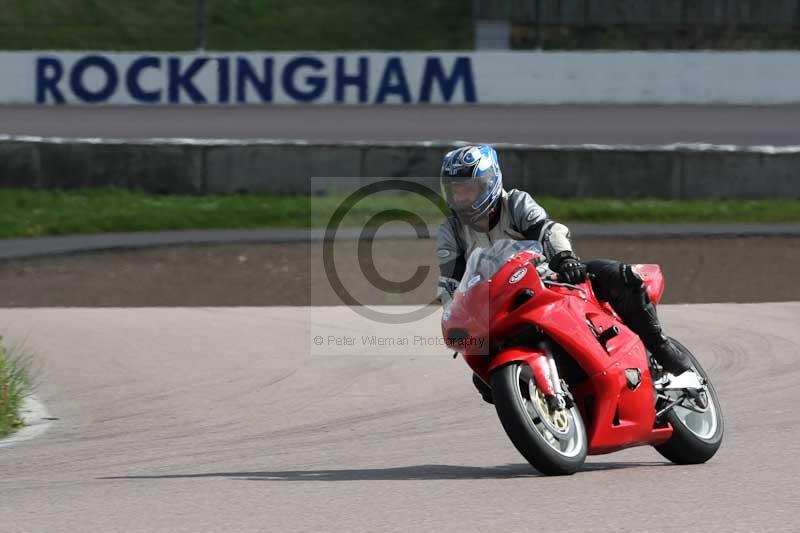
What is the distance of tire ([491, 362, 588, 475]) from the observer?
595cm

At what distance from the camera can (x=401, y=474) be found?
259 inches

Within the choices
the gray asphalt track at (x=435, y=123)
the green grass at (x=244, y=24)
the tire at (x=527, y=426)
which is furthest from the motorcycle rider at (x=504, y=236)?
the green grass at (x=244, y=24)

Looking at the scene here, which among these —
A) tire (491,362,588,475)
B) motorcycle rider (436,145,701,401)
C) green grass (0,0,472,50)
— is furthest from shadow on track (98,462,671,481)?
green grass (0,0,472,50)

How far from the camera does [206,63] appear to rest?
88.7 ft

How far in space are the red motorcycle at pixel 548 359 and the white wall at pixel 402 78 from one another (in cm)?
2133

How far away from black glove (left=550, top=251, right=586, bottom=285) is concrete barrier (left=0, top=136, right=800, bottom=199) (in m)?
13.8

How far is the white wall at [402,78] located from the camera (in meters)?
26.9

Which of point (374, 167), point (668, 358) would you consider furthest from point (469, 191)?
point (374, 167)

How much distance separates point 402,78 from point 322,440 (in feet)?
67.0

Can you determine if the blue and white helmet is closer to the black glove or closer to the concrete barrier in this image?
the black glove

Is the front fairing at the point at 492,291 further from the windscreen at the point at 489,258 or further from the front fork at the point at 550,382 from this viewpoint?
the front fork at the point at 550,382

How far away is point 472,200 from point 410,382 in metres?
3.73

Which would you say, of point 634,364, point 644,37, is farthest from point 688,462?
point 644,37

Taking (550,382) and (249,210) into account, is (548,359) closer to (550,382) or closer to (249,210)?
(550,382)
